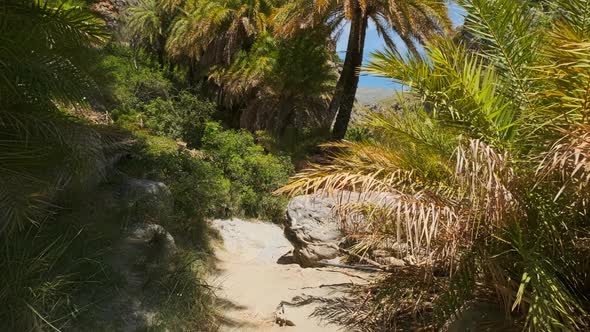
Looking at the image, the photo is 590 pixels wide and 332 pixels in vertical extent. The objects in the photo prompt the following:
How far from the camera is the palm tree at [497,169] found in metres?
3.99

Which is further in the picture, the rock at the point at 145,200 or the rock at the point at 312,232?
the rock at the point at 312,232

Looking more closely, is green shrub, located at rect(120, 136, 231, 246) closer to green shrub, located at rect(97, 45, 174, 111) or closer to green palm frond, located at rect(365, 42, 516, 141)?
green shrub, located at rect(97, 45, 174, 111)

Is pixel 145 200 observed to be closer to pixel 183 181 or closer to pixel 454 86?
pixel 183 181

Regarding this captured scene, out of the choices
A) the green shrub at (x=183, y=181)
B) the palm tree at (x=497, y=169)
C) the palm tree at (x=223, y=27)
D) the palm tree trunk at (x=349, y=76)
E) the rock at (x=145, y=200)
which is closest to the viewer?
the palm tree at (x=497, y=169)

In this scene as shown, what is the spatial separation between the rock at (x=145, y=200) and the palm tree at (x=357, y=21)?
25.9ft

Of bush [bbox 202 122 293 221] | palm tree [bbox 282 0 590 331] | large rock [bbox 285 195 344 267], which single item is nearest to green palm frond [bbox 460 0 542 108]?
palm tree [bbox 282 0 590 331]

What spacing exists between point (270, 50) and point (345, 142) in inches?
615

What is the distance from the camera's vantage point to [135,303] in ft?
18.0

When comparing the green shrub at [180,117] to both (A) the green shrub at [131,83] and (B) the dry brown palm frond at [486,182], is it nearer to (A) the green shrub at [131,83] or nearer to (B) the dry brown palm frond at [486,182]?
(A) the green shrub at [131,83]

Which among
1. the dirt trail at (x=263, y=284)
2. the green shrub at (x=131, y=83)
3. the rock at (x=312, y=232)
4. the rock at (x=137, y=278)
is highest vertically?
the green shrub at (x=131, y=83)

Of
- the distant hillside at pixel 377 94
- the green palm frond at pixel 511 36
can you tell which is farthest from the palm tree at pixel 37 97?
the green palm frond at pixel 511 36

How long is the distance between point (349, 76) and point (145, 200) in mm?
10248

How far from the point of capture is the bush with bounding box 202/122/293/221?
46.4ft

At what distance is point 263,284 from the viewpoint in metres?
8.33
